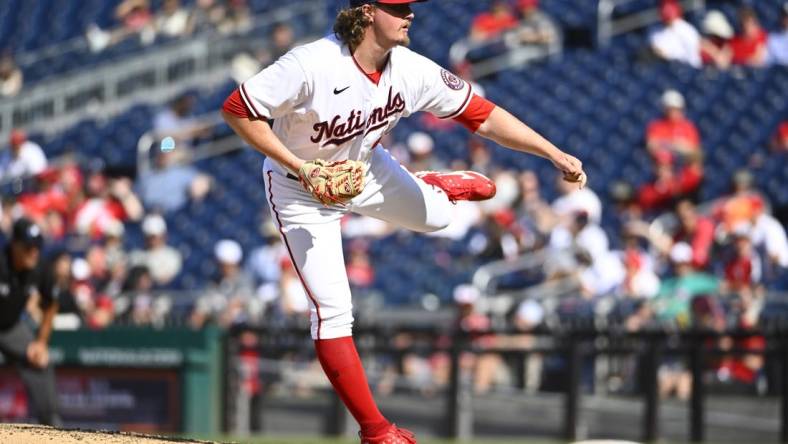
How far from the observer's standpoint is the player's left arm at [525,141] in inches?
227

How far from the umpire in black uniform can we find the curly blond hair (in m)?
3.33

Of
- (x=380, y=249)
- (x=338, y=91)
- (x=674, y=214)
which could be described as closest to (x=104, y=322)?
(x=380, y=249)

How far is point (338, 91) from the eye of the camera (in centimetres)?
535

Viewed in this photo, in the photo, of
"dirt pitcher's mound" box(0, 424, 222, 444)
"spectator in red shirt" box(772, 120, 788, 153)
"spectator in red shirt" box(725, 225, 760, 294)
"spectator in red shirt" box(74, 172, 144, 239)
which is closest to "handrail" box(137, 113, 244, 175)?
"spectator in red shirt" box(74, 172, 144, 239)

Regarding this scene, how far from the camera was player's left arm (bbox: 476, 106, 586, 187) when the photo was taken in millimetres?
5766

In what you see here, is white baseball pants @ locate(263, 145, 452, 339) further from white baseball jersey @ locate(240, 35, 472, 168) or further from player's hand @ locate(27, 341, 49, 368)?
player's hand @ locate(27, 341, 49, 368)

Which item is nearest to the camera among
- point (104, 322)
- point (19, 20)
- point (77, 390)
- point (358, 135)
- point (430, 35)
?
point (358, 135)

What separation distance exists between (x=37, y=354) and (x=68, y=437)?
92.9 inches

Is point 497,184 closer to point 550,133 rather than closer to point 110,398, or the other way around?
point 550,133

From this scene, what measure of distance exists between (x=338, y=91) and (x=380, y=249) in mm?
8613

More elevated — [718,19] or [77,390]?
[718,19]

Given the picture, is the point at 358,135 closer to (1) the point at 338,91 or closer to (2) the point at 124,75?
(1) the point at 338,91

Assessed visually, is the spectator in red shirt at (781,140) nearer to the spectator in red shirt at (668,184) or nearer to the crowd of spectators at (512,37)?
the spectator in red shirt at (668,184)

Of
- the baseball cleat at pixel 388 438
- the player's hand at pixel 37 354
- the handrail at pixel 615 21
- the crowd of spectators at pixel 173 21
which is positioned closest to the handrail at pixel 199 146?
the crowd of spectators at pixel 173 21
